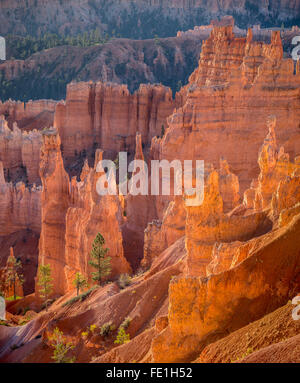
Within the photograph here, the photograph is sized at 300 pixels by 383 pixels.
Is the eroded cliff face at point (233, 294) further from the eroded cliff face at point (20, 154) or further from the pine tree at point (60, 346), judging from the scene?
the eroded cliff face at point (20, 154)

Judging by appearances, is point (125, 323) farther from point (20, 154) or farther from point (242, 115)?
point (20, 154)

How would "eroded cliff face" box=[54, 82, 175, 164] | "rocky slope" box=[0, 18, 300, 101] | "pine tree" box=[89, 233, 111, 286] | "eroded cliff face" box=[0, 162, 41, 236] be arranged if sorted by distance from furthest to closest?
"rocky slope" box=[0, 18, 300, 101] → "eroded cliff face" box=[54, 82, 175, 164] → "eroded cliff face" box=[0, 162, 41, 236] → "pine tree" box=[89, 233, 111, 286]

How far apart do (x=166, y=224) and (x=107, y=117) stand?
29113mm

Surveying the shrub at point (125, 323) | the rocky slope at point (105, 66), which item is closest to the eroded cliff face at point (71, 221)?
the shrub at point (125, 323)

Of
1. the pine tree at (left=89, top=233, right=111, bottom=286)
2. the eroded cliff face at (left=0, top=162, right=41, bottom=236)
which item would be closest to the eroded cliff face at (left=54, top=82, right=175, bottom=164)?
the eroded cliff face at (left=0, top=162, right=41, bottom=236)

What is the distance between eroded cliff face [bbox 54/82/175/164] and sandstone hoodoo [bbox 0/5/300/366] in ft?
0.42

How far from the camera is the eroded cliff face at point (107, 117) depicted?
150ft

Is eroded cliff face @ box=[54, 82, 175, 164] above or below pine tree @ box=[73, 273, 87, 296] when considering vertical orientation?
above

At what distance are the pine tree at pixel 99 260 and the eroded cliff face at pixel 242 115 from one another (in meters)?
6.97

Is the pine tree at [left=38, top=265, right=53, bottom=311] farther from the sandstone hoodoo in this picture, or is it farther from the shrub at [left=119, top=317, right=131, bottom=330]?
the shrub at [left=119, top=317, right=131, bottom=330]

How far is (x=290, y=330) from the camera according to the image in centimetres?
806

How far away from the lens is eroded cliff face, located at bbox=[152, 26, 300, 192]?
24516mm
